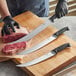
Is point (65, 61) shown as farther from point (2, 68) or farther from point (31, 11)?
point (31, 11)

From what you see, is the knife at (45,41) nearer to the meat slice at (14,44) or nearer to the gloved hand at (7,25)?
the meat slice at (14,44)

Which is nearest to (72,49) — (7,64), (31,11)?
(7,64)

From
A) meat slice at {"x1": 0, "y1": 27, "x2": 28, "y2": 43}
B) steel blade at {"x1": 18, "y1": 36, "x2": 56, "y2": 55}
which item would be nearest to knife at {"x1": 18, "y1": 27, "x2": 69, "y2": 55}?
steel blade at {"x1": 18, "y1": 36, "x2": 56, "y2": 55}

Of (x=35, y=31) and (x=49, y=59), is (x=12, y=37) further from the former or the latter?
(x=49, y=59)

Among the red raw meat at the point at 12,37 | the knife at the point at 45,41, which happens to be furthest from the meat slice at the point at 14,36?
the knife at the point at 45,41

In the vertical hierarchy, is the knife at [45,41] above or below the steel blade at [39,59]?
above

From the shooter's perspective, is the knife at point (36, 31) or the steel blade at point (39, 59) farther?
the knife at point (36, 31)

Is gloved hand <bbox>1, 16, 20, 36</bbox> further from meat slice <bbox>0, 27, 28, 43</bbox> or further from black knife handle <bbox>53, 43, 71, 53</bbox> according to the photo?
black knife handle <bbox>53, 43, 71, 53</bbox>

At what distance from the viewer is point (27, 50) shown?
Result: 41.5 inches

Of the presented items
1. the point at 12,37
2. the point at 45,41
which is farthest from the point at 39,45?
the point at 12,37

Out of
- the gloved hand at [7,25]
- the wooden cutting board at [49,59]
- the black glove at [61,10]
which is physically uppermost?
the black glove at [61,10]

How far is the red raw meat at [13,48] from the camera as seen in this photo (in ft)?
3.41

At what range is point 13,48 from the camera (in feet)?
3.47

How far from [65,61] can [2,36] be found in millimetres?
344
